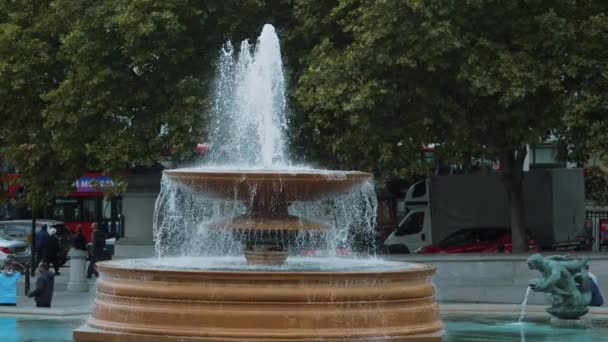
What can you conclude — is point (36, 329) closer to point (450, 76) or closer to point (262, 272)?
point (262, 272)

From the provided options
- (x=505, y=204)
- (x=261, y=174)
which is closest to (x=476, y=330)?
(x=261, y=174)

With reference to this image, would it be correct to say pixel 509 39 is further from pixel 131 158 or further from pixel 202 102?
pixel 131 158

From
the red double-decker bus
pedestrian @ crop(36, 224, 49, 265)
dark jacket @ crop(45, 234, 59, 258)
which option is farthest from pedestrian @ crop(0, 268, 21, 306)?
the red double-decker bus

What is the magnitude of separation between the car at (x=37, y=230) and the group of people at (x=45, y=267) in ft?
13.6

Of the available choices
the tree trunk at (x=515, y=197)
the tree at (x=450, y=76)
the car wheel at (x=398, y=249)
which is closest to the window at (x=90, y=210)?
the car wheel at (x=398, y=249)

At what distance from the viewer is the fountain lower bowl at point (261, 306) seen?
13.2m

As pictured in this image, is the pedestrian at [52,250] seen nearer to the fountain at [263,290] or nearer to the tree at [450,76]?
the tree at [450,76]

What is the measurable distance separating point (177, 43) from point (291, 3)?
262 cm

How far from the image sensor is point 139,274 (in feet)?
45.1

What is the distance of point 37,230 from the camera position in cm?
4278

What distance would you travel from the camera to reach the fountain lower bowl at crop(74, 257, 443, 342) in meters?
13.2

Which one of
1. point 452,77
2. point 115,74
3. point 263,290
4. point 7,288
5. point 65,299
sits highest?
point 115,74

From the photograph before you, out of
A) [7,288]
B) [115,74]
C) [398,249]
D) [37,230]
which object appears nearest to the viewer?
[7,288]

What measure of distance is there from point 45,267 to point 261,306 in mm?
10797
